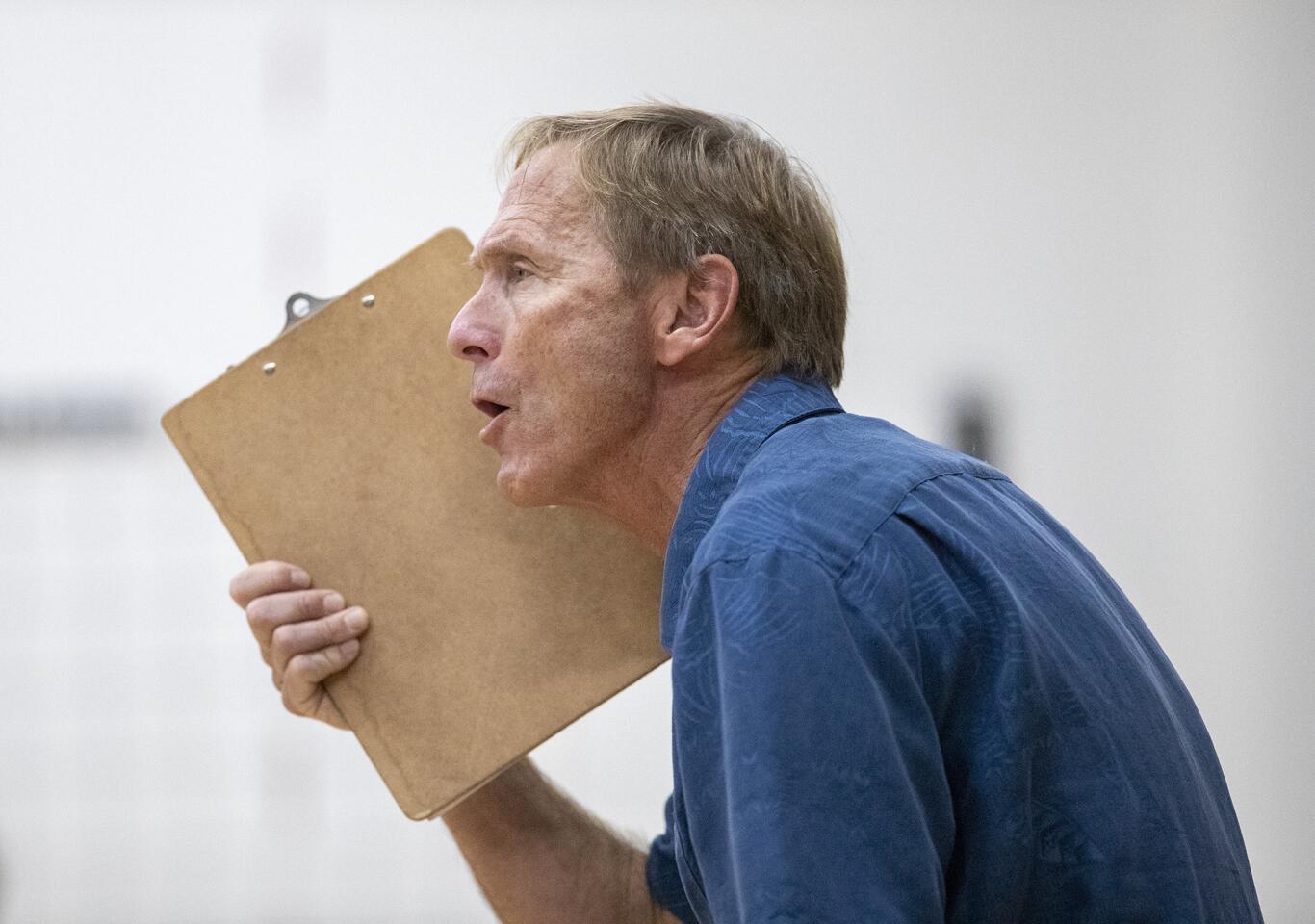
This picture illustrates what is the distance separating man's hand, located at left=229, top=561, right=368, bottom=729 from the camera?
3.89 feet

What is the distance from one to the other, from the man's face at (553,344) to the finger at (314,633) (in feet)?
0.60

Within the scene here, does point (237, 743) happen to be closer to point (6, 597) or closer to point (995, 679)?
point (6, 597)

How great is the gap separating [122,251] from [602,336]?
88.2 inches

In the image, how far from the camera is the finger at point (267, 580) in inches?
47.4

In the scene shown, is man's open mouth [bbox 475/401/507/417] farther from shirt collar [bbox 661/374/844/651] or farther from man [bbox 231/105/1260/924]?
shirt collar [bbox 661/374/844/651]

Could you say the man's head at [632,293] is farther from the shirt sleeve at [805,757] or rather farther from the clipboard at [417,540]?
the shirt sleeve at [805,757]

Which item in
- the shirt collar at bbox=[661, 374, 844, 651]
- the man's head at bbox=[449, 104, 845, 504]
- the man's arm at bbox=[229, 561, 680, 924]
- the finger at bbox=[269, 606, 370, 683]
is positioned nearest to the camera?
the shirt collar at bbox=[661, 374, 844, 651]

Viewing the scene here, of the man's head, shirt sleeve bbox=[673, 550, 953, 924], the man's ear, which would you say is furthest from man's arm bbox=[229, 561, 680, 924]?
shirt sleeve bbox=[673, 550, 953, 924]

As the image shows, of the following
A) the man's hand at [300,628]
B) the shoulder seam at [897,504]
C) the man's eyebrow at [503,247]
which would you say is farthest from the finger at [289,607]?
the shoulder seam at [897,504]

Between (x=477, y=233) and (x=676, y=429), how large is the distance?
6.41 ft

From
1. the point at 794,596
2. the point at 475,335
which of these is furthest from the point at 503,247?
the point at 794,596

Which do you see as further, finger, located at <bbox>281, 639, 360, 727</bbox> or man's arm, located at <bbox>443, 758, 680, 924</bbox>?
man's arm, located at <bbox>443, 758, 680, 924</bbox>

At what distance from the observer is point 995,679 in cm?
80

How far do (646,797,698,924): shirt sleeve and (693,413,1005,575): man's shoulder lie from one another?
0.46 meters
